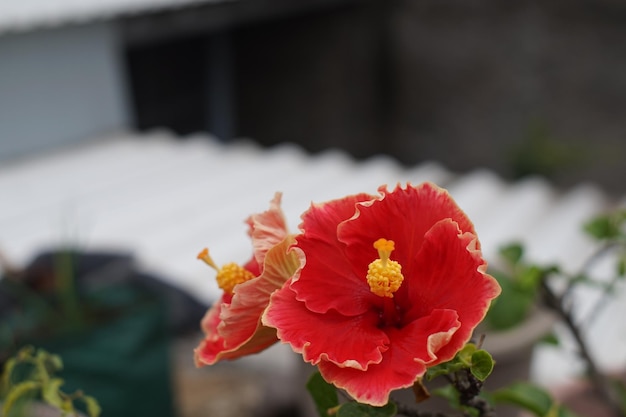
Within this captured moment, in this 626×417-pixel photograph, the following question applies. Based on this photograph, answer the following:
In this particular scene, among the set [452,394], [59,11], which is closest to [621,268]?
[452,394]

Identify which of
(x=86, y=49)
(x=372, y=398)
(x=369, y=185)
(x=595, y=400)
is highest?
(x=372, y=398)

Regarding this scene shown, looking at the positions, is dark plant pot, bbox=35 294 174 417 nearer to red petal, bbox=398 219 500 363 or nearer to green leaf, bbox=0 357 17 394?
green leaf, bbox=0 357 17 394

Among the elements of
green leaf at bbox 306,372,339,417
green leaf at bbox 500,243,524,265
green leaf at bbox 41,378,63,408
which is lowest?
green leaf at bbox 500,243,524,265

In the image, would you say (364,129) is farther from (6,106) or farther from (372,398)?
(372,398)

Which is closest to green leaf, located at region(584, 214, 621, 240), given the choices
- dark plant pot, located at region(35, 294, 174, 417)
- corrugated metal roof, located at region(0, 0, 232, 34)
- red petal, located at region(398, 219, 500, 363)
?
red petal, located at region(398, 219, 500, 363)

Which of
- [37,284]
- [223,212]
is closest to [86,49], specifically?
[223,212]
